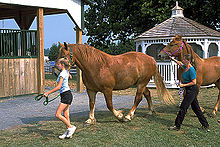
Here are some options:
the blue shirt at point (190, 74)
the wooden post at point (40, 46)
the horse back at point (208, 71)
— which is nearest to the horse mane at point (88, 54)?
the blue shirt at point (190, 74)

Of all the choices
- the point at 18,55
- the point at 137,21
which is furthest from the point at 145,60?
the point at 137,21

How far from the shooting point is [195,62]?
22.8 ft

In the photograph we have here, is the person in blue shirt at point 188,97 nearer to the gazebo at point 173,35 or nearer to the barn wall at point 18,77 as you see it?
the barn wall at point 18,77

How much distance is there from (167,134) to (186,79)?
54.0 inches

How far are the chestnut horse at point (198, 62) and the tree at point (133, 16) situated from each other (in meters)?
11.0

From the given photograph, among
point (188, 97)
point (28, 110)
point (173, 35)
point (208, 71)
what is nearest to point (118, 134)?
point (188, 97)

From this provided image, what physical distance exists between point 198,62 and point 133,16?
1311 cm

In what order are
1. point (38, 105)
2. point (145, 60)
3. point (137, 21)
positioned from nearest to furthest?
1. point (145, 60)
2. point (38, 105)
3. point (137, 21)

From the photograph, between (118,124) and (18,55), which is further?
(18,55)

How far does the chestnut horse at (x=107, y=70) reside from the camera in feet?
18.7

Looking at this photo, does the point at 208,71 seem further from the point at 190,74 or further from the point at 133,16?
the point at 133,16

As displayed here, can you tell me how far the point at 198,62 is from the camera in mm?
7016

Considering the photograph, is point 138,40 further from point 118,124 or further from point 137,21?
point 118,124

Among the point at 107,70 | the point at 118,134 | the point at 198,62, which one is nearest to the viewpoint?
the point at 118,134
